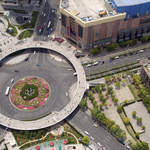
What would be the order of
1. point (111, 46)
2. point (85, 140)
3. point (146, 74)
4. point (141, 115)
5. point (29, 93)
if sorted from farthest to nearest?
point (111, 46)
point (146, 74)
point (29, 93)
point (141, 115)
point (85, 140)

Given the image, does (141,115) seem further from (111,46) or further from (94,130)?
(111,46)

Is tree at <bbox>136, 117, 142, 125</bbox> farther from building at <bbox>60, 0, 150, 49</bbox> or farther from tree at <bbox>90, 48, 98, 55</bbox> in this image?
building at <bbox>60, 0, 150, 49</bbox>

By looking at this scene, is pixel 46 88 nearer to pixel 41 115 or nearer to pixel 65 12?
pixel 41 115

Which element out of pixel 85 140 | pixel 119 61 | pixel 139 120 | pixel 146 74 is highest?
pixel 146 74

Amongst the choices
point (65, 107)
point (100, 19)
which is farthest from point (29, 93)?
point (100, 19)

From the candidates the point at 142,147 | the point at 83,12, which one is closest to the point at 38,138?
the point at 142,147

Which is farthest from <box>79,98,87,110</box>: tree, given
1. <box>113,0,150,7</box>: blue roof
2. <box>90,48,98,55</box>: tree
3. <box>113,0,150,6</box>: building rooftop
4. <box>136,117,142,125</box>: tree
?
<box>113,0,150,6</box>: building rooftop

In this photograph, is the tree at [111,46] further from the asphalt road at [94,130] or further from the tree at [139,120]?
the tree at [139,120]
